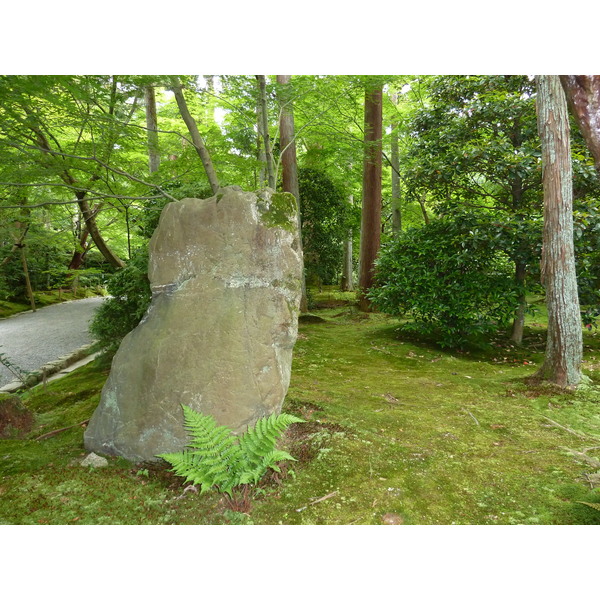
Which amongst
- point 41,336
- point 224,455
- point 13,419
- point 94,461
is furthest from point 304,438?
point 41,336

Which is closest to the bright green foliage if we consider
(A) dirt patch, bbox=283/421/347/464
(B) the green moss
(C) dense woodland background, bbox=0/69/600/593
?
(C) dense woodland background, bbox=0/69/600/593

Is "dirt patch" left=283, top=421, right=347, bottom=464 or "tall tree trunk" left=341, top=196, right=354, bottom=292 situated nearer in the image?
"dirt patch" left=283, top=421, right=347, bottom=464

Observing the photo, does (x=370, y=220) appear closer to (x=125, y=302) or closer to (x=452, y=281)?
(x=452, y=281)

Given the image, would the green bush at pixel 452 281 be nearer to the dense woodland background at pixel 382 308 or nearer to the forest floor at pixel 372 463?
the dense woodland background at pixel 382 308

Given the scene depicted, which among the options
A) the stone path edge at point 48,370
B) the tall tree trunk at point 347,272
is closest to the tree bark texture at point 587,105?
the stone path edge at point 48,370

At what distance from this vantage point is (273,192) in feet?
9.75

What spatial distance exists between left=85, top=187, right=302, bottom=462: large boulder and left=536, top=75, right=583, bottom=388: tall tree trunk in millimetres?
2963

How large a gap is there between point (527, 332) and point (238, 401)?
6.52m

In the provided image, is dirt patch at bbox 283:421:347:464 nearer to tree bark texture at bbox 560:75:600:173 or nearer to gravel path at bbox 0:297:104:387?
tree bark texture at bbox 560:75:600:173

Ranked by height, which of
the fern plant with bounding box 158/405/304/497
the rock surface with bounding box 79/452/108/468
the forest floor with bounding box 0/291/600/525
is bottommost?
Result: the forest floor with bounding box 0/291/600/525

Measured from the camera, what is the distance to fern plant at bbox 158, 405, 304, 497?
2.16m

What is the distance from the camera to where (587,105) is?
2.48 metres

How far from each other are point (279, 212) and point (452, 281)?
4.12 m
